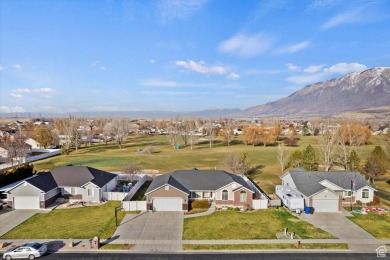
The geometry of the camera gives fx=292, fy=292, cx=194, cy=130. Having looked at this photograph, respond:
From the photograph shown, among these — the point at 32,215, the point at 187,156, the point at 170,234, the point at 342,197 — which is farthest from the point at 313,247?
the point at 187,156

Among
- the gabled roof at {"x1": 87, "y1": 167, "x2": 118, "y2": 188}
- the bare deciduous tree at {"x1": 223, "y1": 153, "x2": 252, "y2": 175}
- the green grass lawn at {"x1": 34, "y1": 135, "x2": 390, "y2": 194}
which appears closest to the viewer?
the gabled roof at {"x1": 87, "y1": 167, "x2": 118, "y2": 188}

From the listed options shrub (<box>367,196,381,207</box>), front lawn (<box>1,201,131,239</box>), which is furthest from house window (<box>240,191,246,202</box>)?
shrub (<box>367,196,381,207</box>)

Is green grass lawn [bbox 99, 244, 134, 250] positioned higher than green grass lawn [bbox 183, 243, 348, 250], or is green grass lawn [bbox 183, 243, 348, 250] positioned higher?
green grass lawn [bbox 99, 244, 134, 250]

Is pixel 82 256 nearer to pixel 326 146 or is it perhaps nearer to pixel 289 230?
pixel 289 230

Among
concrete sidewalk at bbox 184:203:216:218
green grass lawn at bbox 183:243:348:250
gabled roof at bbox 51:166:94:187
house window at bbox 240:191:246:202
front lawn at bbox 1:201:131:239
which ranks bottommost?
green grass lawn at bbox 183:243:348:250

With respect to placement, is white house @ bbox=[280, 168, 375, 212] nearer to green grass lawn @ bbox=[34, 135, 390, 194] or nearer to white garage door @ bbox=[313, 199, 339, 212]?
white garage door @ bbox=[313, 199, 339, 212]

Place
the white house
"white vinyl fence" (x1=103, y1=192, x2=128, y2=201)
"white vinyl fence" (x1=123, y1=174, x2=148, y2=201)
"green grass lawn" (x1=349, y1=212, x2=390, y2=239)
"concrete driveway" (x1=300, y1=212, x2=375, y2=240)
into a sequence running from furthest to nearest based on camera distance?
"white vinyl fence" (x1=103, y1=192, x2=128, y2=201)
"white vinyl fence" (x1=123, y1=174, x2=148, y2=201)
the white house
"green grass lawn" (x1=349, y1=212, x2=390, y2=239)
"concrete driveway" (x1=300, y1=212, x2=375, y2=240)

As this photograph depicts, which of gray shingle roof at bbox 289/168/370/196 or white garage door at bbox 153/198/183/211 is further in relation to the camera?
gray shingle roof at bbox 289/168/370/196

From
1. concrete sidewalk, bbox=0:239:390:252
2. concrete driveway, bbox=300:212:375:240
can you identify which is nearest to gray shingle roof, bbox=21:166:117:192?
concrete sidewalk, bbox=0:239:390:252
